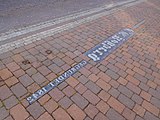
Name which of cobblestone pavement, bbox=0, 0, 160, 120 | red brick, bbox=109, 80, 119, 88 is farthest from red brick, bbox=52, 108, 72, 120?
red brick, bbox=109, 80, 119, 88

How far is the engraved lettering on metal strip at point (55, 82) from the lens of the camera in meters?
2.60

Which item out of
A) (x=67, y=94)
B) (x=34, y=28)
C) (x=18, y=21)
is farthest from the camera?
(x=18, y=21)

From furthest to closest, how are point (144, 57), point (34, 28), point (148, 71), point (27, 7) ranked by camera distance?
point (27, 7), point (34, 28), point (144, 57), point (148, 71)

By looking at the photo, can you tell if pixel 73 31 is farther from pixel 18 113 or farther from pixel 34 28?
pixel 18 113

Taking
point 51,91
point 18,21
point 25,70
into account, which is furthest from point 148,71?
point 18,21

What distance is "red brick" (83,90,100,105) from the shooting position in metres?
2.72

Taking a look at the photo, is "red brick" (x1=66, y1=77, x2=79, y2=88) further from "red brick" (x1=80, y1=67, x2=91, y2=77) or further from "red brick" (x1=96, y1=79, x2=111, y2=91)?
"red brick" (x1=96, y1=79, x2=111, y2=91)

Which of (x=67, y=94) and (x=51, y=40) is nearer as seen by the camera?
(x=67, y=94)

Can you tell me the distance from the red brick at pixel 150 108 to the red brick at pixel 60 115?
133 cm

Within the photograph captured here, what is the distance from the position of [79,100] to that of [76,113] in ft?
0.86

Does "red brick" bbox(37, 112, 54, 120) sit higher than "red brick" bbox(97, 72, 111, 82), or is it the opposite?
"red brick" bbox(37, 112, 54, 120)

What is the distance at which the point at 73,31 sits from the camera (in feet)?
16.0

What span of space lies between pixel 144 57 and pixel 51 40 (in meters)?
2.36

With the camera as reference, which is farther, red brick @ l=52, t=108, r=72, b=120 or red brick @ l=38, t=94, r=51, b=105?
red brick @ l=38, t=94, r=51, b=105
